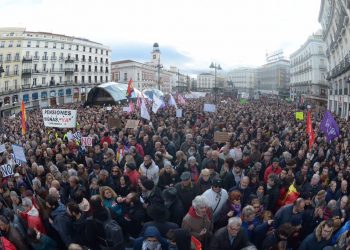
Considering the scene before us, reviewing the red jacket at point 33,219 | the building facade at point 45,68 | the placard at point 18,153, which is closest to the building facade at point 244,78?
the building facade at point 45,68

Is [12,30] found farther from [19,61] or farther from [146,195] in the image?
[146,195]

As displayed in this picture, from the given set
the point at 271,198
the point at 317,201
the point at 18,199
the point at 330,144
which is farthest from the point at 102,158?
the point at 330,144

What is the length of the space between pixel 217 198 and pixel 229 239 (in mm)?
1239

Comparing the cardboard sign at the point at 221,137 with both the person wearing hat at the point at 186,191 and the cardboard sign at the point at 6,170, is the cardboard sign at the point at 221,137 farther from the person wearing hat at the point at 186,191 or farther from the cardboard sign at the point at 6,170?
the cardboard sign at the point at 6,170

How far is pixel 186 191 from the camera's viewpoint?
580cm

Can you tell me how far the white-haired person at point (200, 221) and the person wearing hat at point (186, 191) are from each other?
1122 millimetres

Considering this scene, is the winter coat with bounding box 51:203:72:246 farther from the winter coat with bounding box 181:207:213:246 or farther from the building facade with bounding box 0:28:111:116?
the building facade with bounding box 0:28:111:116

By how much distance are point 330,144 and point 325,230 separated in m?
7.99

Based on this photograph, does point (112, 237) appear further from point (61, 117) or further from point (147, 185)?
point (61, 117)

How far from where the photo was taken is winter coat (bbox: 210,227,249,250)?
420cm

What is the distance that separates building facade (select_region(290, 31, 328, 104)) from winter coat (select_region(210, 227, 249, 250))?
53760 millimetres

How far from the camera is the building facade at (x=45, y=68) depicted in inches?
2179

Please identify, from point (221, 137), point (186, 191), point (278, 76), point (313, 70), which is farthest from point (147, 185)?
point (278, 76)

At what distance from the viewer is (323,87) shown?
196ft
